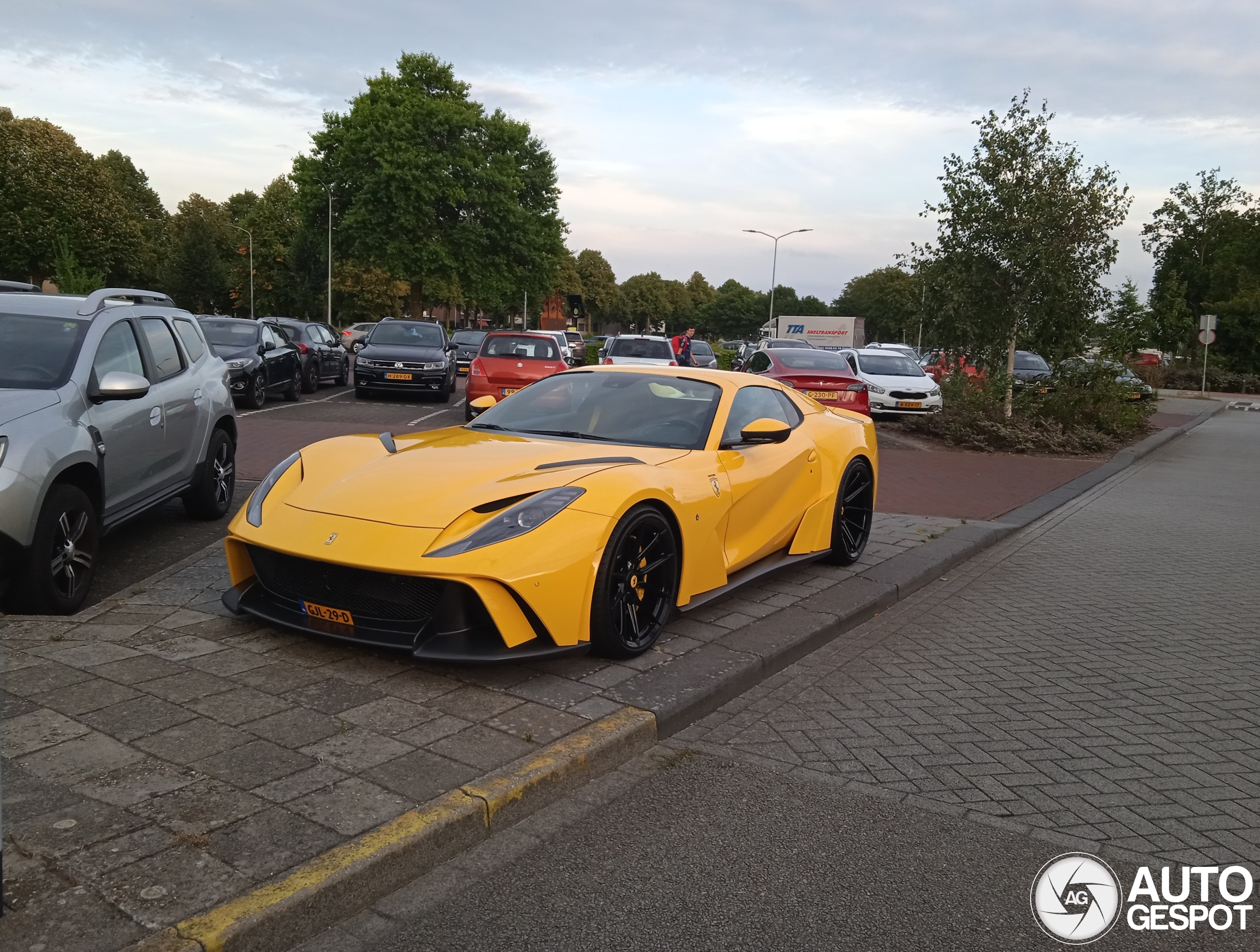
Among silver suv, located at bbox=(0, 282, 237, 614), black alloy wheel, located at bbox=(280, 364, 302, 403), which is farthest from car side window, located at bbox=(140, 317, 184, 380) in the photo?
black alloy wheel, located at bbox=(280, 364, 302, 403)

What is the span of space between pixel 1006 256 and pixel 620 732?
16.4 metres

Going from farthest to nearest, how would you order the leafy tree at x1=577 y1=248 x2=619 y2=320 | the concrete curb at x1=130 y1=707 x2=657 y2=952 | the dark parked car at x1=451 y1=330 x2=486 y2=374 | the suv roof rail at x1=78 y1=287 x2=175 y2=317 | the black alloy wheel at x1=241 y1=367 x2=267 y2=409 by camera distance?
the leafy tree at x1=577 y1=248 x2=619 y2=320
the dark parked car at x1=451 y1=330 x2=486 y2=374
the black alloy wheel at x1=241 y1=367 x2=267 y2=409
the suv roof rail at x1=78 y1=287 x2=175 y2=317
the concrete curb at x1=130 y1=707 x2=657 y2=952

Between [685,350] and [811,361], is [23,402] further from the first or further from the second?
[685,350]

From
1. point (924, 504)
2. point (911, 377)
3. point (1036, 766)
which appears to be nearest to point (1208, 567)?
point (924, 504)

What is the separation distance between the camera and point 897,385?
2048cm

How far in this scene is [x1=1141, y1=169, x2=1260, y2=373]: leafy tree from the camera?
46750 millimetres

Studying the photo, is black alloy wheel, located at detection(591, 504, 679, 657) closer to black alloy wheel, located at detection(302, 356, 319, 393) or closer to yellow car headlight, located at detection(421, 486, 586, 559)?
yellow car headlight, located at detection(421, 486, 586, 559)

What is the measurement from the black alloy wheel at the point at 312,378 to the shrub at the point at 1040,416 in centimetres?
1249

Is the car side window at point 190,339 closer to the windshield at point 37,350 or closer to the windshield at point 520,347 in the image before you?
the windshield at point 37,350

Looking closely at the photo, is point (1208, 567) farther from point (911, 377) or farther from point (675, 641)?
point (911, 377)

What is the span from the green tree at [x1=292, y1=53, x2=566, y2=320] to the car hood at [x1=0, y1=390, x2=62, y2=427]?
1579 inches

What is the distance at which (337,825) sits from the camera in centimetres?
312

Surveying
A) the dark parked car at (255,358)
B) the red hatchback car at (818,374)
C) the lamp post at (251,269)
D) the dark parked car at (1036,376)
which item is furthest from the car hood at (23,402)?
the lamp post at (251,269)

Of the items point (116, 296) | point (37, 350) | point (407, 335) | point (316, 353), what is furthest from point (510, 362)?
point (37, 350)
